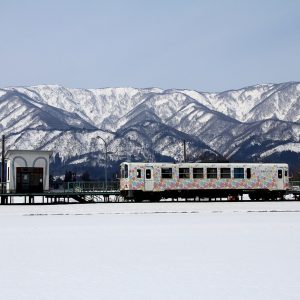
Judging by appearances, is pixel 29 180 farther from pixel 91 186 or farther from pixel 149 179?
→ pixel 149 179

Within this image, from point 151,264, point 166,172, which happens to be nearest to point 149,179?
point 166,172

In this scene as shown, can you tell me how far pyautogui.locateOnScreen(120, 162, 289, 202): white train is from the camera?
53.7 meters

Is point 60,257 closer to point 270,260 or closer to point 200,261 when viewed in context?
point 200,261

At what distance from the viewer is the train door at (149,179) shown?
53.6 metres

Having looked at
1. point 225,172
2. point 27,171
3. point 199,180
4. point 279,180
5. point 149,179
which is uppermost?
point 27,171

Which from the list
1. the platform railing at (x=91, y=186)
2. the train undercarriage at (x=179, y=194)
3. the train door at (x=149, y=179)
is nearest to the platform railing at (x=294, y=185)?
the train undercarriage at (x=179, y=194)

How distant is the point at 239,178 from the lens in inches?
2164

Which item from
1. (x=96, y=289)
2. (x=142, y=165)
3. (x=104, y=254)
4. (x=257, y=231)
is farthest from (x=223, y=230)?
(x=142, y=165)

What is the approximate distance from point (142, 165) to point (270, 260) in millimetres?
40328

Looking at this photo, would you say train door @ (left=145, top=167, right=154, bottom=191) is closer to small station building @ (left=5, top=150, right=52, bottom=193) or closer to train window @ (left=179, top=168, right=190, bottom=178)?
train window @ (left=179, top=168, right=190, bottom=178)

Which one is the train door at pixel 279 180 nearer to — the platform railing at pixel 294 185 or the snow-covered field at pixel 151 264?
the platform railing at pixel 294 185

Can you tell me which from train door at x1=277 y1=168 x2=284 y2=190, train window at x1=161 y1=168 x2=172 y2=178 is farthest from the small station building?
train door at x1=277 y1=168 x2=284 y2=190

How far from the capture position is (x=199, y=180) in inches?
2141

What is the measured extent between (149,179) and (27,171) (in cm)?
1162
